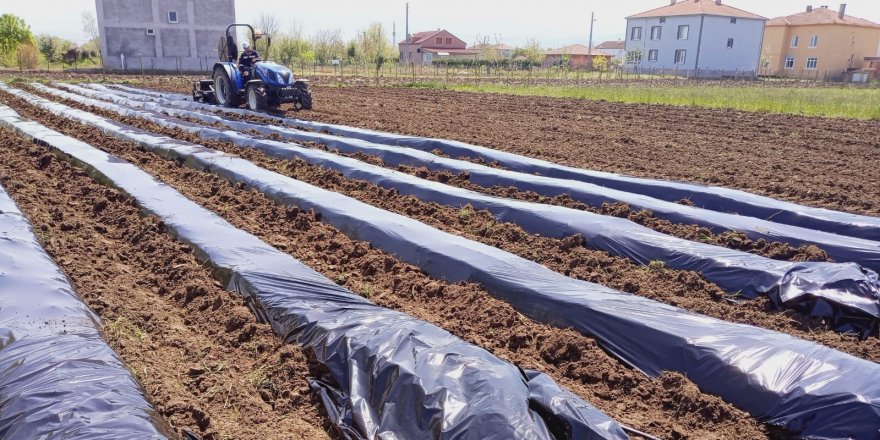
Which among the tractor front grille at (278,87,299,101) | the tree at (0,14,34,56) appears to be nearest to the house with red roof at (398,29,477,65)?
the tree at (0,14,34,56)

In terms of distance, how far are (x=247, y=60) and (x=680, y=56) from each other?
159 feet

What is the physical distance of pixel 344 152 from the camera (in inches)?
382

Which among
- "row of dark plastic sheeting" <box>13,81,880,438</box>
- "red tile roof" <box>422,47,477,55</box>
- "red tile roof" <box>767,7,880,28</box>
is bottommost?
"row of dark plastic sheeting" <box>13,81,880,438</box>

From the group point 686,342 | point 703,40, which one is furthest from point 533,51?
point 686,342

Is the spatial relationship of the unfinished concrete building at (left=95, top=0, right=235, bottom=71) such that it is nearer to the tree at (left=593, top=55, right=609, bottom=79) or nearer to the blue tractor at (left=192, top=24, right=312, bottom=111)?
the blue tractor at (left=192, top=24, right=312, bottom=111)

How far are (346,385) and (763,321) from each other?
9.90 ft

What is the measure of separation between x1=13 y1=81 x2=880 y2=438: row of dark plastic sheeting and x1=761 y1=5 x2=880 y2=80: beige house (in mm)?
59129

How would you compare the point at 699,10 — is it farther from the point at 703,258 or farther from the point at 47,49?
the point at 703,258

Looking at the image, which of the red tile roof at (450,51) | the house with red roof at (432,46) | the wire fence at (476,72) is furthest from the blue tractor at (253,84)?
the red tile roof at (450,51)

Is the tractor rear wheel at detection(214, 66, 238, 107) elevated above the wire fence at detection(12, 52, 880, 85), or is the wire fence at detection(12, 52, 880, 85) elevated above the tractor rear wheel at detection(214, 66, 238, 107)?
the wire fence at detection(12, 52, 880, 85)

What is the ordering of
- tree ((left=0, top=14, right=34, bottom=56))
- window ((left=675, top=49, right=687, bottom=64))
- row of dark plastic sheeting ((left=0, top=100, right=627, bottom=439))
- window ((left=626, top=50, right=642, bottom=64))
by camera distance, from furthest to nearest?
window ((left=626, top=50, right=642, bottom=64)), window ((left=675, top=49, right=687, bottom=64)), tree ((left=0, top=14, right=34, bottom=56)), row of dark plastic sheeting ((left=0, top=100, right=627, bottom=439))

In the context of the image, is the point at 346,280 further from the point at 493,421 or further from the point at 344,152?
the point at 344,152

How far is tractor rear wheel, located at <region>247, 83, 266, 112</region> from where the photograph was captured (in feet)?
46.7

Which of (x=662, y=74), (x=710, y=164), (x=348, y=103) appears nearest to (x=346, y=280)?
(x=710, y=164)
